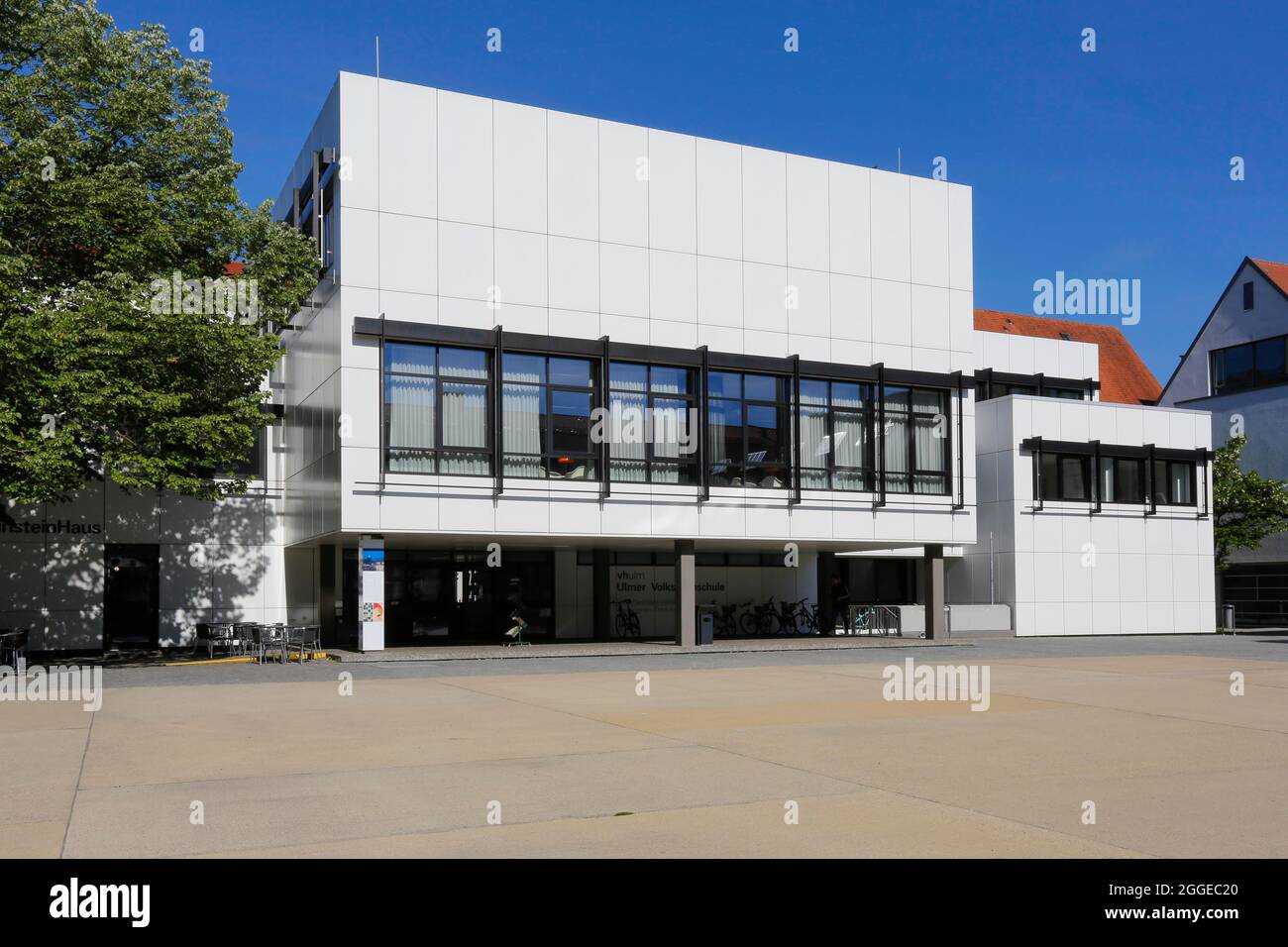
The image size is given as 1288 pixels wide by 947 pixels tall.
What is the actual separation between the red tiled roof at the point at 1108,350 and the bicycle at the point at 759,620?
24.4 m

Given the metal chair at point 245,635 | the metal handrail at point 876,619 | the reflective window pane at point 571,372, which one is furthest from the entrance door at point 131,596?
the metal handrail at point 876,619

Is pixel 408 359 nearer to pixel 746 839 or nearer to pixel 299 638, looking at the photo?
pixel 299 638

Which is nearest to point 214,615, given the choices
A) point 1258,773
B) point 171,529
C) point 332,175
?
point 171,529

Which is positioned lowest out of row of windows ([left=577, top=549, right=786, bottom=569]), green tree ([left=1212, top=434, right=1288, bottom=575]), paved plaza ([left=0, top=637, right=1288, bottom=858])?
paved plaza ([left=0, top=637, right=1288, bottom=858])

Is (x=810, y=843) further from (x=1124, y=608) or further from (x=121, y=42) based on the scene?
(x=1124, y=608)

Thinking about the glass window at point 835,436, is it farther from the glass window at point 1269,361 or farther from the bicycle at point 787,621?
the glass window at point 1269,361

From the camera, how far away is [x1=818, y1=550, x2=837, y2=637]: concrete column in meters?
37.4

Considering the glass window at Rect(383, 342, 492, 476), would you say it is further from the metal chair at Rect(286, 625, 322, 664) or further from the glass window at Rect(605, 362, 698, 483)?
the metal chair at Rect(286, 625, 322, 664)

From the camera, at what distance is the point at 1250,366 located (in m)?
49.5

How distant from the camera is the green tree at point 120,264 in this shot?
2122 centimetres

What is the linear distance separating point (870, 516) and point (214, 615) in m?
17.8

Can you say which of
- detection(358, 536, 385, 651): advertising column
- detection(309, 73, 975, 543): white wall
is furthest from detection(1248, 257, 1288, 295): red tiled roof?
detection(358, 536, 385, 651): advertising column

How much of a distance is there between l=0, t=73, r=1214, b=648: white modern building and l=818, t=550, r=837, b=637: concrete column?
4.2 inches

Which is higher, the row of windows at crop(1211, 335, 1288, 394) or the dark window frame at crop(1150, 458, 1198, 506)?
the row of windows at crop(1211, 335, 1288, 394)
